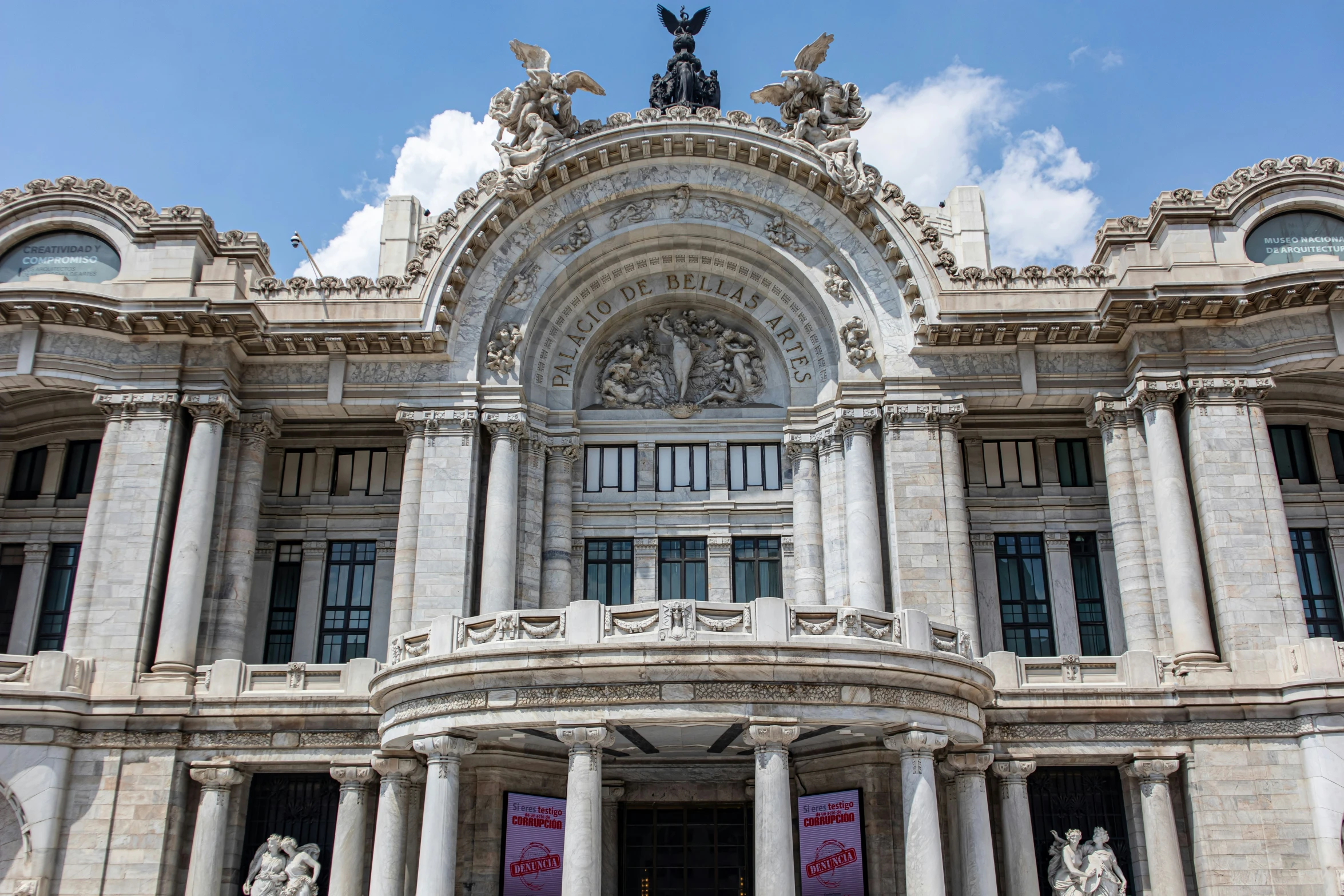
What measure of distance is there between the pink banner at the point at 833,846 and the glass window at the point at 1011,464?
10774 mm

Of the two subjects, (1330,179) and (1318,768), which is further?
(1330,179)

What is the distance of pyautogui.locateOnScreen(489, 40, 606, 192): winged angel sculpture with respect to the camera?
33.9 m

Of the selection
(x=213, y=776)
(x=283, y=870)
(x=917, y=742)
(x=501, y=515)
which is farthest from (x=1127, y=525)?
(x=213, y=776)

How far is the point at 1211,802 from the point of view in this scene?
88.6 feet

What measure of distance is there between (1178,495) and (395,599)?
66.0 feet

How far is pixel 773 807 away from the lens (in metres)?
22.6

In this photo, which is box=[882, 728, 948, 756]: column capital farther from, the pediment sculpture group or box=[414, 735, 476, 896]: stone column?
the pediment sculpture group

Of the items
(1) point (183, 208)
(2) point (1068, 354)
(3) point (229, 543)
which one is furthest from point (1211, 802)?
(1) point (183, 208)

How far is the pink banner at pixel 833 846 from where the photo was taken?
87.6 ft

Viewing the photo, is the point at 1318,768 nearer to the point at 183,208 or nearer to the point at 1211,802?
the point at 1211,802

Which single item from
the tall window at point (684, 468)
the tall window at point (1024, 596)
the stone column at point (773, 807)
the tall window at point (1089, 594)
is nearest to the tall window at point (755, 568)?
the tall window at point (684, 468)

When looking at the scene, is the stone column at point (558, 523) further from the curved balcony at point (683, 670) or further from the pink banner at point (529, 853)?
the curved balcony at point (683, 670)

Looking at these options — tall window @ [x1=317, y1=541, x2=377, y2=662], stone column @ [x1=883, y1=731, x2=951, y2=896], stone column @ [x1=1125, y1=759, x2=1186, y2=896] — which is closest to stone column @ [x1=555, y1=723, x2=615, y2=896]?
stone column @ [x1=883, y1=731, x2=951, y2=896]

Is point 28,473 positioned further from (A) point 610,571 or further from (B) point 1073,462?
(B) point 1073,462
